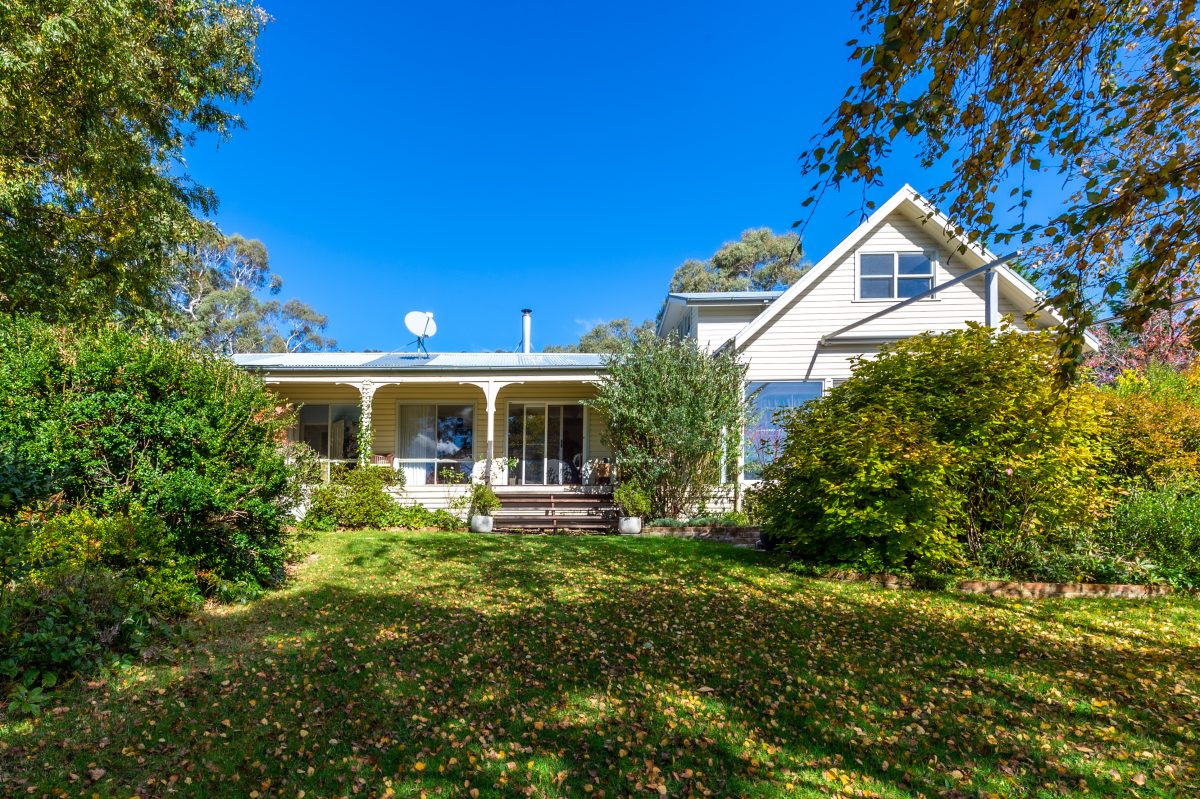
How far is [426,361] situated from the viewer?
15.5 metres

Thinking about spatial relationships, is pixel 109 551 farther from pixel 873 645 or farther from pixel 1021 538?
pixel 1021 538

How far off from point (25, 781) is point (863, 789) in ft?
13.9

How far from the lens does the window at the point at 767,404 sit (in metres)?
12.3

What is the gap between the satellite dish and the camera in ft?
53.8

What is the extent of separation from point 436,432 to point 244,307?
29.4 m

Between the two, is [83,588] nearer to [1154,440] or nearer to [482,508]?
[482,508]

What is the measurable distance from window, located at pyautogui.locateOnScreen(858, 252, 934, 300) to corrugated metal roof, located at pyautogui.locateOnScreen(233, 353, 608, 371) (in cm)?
662

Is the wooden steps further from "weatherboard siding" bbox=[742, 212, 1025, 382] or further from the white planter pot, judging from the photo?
"weatherboard siding" bbox=[742, 212, 1025, 382]

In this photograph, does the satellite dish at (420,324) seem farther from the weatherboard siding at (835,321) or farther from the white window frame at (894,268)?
the white window frame at (894,268)

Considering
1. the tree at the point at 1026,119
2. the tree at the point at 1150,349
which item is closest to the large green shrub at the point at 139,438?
the tree at the point at 1026,119

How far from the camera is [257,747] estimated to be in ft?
9.98

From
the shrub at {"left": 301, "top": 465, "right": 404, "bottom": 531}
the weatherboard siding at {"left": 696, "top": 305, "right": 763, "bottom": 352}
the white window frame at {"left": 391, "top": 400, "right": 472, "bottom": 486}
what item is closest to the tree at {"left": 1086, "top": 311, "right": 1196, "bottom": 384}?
the weatherboard siding at {"left": 696, "top": 305, "right": 763, "bottom": 352}

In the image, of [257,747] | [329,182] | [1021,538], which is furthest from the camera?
[329,182]

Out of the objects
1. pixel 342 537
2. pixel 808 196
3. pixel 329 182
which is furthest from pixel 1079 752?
pixel 329 182
